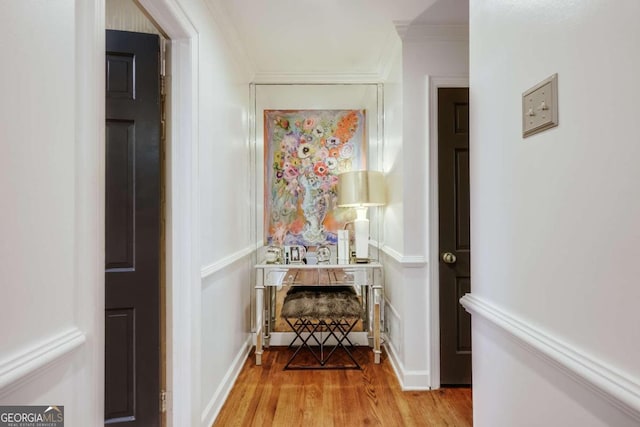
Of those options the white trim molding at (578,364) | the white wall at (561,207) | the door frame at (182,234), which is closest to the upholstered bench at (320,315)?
the door frame at (182,234)

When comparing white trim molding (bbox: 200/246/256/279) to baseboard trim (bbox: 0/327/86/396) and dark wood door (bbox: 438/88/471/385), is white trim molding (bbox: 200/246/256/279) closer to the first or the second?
baseboard trim (bbox: 0/327/86/396)

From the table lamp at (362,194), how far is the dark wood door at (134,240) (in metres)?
1.70

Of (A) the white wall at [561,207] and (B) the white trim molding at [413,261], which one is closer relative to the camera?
(A) the white wall at [561,207]

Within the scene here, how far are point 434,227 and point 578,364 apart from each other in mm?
1796

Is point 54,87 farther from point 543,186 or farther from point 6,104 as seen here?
point 543,186

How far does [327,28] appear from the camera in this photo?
8.35 feet

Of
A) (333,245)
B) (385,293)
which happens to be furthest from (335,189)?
(385,293)

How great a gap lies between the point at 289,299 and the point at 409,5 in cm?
232

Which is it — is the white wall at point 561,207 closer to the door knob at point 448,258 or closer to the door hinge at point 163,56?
the door knob at point 448,258

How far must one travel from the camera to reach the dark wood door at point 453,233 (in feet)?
8.30

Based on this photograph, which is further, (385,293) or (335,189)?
(335,189)

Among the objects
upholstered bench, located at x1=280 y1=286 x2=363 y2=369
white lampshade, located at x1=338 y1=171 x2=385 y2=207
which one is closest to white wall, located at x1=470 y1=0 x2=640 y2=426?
upholstered bench, located at x1=280 y1=286 x2=363 y2=369

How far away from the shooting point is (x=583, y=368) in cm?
76

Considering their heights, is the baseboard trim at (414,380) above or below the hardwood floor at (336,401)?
above
